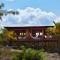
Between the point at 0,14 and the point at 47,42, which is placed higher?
the point at 0,14

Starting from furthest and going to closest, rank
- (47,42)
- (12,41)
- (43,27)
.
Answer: (43,27) < (12,41) < (47,42)

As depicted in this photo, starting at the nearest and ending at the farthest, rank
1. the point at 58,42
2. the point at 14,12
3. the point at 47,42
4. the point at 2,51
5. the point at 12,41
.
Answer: the point at 14,12 < the point at 2,51 < the point at 58,42 < the point at 47,42 < the point at 12,41

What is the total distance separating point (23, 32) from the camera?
4288 centimetres

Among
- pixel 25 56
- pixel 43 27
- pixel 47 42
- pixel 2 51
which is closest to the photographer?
pixel 25 56

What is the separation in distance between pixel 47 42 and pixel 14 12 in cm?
1009

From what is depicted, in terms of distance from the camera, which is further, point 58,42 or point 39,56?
point 58,42

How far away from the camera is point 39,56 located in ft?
41.8

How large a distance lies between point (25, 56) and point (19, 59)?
291 millimetres

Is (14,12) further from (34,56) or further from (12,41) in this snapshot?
(12,41)

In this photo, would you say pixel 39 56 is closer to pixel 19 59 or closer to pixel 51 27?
pixel 19 59

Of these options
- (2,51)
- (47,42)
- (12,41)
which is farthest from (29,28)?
(2,51)

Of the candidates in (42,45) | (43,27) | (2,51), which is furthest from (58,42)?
(43,27)

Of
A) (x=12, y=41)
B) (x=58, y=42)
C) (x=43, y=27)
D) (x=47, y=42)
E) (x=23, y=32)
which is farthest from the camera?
(x=23, y=32)

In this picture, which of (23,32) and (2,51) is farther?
(23,32)
